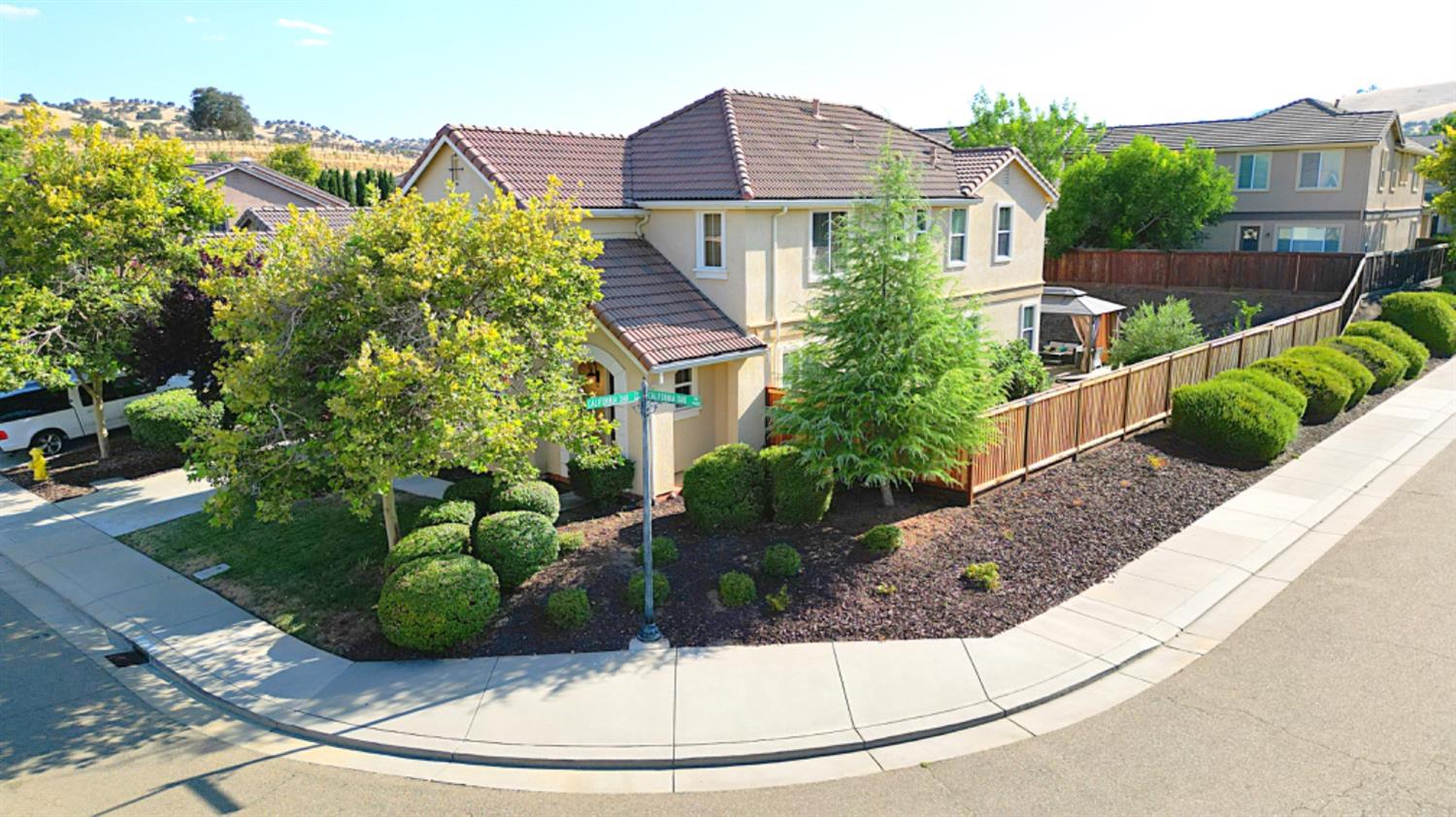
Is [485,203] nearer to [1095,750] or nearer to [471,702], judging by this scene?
[471,702]

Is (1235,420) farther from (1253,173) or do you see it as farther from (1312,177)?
(1253,173)

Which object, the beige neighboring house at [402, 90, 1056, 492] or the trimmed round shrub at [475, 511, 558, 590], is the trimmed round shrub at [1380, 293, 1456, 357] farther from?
the trimmed round shrub at [475, 511, 558, 590]

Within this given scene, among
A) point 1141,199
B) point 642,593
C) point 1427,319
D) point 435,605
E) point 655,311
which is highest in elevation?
point 1141,199

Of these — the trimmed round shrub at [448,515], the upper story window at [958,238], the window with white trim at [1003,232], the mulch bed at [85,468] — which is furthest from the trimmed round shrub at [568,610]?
the window with white trim at [1003,232]

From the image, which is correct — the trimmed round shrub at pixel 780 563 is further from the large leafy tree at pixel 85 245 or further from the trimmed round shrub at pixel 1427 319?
the trimmed round shrub at pixel 1427 319

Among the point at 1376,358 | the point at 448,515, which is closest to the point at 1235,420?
the point at 1376,358
